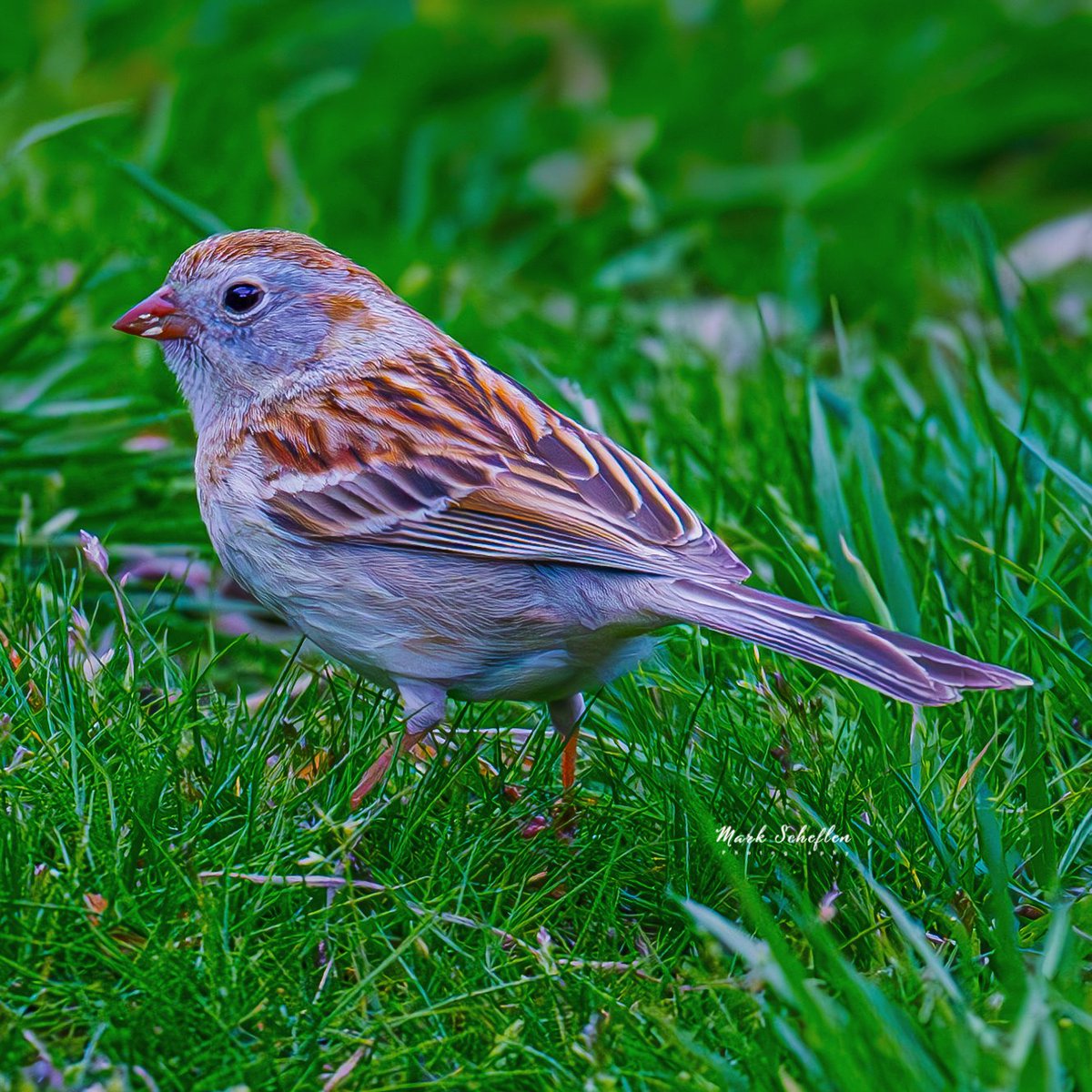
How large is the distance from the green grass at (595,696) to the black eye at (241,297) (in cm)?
62

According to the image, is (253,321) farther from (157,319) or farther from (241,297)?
(157,319)

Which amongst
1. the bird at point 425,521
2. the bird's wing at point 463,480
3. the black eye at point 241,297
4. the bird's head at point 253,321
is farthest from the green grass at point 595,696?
the black eye at point 241,297

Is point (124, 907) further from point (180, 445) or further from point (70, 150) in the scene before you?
point (70, 150)

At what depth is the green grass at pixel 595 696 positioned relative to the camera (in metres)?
2.44

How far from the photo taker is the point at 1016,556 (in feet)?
12.3

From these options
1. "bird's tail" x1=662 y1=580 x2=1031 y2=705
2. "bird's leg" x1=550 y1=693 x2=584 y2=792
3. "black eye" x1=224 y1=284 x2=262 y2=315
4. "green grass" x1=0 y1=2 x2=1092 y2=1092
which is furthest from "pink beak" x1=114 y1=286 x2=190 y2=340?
"bird's tail" x1=662 y1=580 x2=1031 y2=705

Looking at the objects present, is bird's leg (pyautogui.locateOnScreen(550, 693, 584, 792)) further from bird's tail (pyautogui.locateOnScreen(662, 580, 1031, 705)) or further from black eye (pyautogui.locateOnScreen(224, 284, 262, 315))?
black eye (pyautogui.locateOnScreen(224, 284, 262, 315))

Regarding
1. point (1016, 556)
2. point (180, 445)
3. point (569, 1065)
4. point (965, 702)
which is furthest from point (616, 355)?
point (569, 1065)

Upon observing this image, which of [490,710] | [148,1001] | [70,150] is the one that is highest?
[70,150]

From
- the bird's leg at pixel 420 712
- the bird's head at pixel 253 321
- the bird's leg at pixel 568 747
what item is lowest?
the bird's leg at pixel 568 747

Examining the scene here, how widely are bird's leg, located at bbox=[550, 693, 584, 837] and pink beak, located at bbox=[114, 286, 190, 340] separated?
1.20 meters

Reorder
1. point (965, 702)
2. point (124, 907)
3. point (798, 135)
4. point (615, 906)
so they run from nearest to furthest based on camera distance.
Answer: point (124, 907) < point (615, 906) < point (965, 702) < point (798, 135)

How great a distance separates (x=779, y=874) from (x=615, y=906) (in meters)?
0.31
